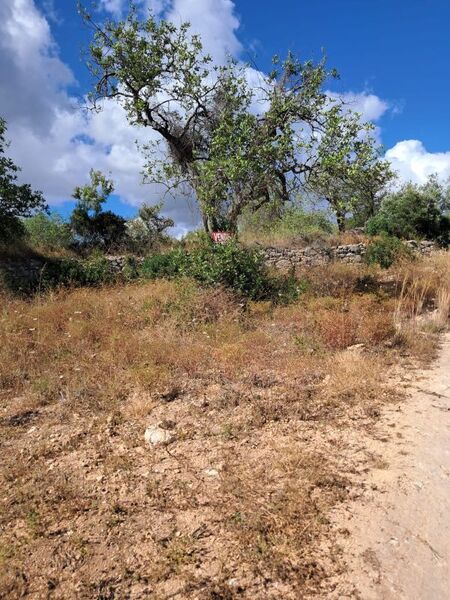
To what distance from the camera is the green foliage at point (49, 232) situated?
542 inches

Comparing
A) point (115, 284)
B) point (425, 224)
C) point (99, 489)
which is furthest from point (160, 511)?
point (425, 224)

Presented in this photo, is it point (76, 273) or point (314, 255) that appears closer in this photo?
point (76, 273)

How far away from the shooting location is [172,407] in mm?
4535

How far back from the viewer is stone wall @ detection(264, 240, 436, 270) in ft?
46.9

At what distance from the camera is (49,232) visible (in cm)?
1428

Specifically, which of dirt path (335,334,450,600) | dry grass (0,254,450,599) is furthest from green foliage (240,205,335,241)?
dirt path (335,334,450,600)

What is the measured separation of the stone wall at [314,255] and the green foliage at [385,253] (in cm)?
53

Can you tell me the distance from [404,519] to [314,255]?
1270cm

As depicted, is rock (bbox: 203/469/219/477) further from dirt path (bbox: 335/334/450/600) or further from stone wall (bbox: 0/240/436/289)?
stone wall (bbox: 0/240/436/289)

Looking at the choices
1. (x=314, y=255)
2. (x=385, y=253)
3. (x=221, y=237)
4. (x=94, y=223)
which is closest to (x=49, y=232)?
(x=94, y=223)

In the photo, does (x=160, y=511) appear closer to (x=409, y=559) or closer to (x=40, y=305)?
(x=409, y=559)

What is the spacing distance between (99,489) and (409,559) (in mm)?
2164

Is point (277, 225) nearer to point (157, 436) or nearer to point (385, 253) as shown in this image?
point (385, 253)

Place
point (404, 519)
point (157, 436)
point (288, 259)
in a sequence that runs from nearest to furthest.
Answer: point (404, 519) → point (157, 436) → point (288, 259)
